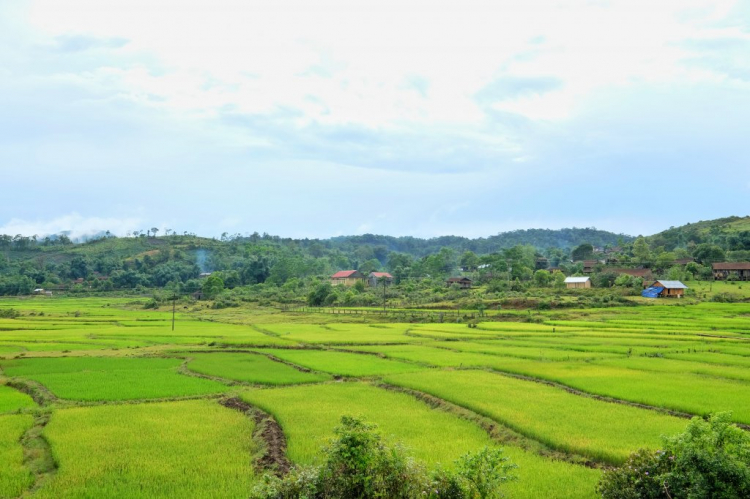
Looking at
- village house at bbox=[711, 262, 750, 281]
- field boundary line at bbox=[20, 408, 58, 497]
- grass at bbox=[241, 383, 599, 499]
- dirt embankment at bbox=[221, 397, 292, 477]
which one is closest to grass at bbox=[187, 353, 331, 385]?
grass at bbox=[241, 383, 599, 499]

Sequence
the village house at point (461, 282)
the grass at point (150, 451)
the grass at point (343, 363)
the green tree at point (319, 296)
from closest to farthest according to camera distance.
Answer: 1. the grass at point (150, 451)
2. the grass at point (343, 363)
3. the green tree at point (319, 296)
4. the village house at point (461, 282)

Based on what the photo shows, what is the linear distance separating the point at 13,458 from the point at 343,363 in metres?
14.5

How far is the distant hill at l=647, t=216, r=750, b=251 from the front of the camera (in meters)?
105

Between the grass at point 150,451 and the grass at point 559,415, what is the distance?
659cm

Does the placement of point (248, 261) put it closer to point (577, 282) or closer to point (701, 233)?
point (577, 282)

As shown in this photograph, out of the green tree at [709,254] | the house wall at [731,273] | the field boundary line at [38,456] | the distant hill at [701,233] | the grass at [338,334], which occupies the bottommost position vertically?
the grass at [338,334]

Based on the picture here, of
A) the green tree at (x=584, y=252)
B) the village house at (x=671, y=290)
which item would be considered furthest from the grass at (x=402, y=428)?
the green tree at (x=584, y=252)

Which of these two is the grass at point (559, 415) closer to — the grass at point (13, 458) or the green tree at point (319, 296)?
the grass at point (13, 458)

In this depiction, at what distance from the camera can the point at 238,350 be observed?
98.1 feet

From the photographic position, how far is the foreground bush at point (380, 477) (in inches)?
319

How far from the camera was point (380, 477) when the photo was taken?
8.22 meters

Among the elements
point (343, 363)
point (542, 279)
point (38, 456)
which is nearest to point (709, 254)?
point (542, 279)

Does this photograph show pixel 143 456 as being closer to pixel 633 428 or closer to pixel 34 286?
pixel 633 428

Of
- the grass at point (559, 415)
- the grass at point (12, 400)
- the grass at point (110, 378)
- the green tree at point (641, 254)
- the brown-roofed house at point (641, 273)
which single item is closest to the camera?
the grass at point (559, 415)
